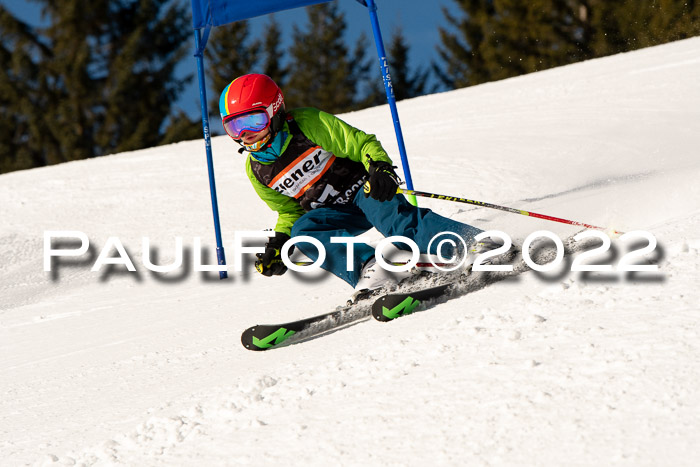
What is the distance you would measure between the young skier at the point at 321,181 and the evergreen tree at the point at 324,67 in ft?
88.9

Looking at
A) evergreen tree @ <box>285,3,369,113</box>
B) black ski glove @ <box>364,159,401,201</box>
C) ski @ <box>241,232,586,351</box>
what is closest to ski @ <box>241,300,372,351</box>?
ski @ <box>241,232,586,351</box>

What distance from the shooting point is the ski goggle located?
11.4 ft

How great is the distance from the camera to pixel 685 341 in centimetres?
194

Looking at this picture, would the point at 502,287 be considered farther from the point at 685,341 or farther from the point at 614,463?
the point at 614,463

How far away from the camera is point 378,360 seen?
7.50ft

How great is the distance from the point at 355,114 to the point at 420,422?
34.7ft

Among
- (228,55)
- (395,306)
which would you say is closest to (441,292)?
(395,306)

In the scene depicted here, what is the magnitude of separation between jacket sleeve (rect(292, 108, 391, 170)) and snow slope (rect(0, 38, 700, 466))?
80 centimetres

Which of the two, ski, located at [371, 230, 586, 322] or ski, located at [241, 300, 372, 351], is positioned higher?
ski, located at [371, 230, 586, 322]

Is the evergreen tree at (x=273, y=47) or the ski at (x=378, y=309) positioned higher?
the evergreen tree at (x=273, y=47)

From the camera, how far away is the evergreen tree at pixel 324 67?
31.4m
